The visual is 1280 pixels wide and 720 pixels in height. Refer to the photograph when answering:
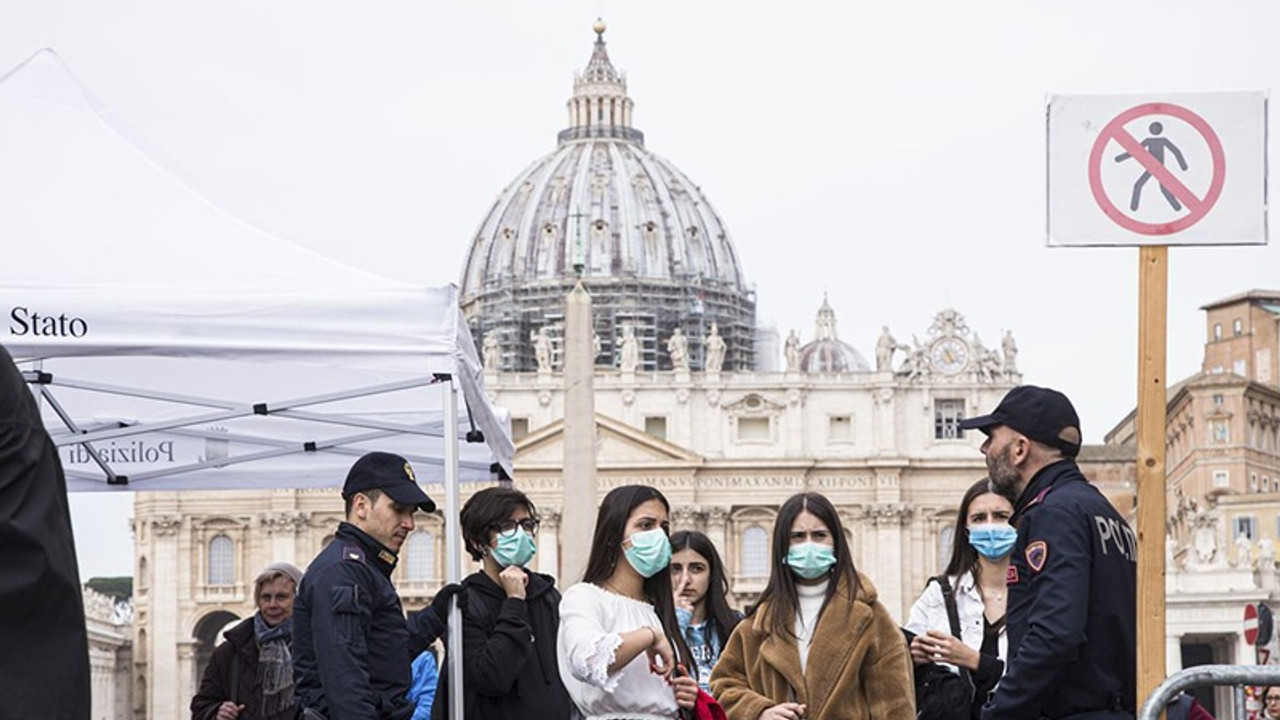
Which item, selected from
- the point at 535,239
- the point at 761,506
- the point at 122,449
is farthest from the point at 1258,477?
the point at 122,449

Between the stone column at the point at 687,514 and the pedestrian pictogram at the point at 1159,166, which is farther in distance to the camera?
the stone column at the point at 687,514

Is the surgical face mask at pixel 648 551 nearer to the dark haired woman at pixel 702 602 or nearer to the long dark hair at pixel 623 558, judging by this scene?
the long dark hair at pixel 623 558

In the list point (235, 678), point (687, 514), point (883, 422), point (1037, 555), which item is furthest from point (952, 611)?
point (883, 422)

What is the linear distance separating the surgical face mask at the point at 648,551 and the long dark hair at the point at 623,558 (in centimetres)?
5

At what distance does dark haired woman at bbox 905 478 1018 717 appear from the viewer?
7.04 meters

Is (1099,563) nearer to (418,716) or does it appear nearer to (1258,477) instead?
(418,716)

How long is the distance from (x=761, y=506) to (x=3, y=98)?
70.1 metres

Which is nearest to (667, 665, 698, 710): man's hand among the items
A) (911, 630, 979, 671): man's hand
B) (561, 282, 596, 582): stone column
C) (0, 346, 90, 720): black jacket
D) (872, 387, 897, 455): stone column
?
(911, 630, 979, 671): man's hand

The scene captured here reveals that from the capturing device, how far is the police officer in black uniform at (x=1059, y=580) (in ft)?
18.8

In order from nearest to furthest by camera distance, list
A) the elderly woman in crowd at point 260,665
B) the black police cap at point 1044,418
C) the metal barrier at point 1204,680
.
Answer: the metal barrier at point 1204,680, the black police cap at point 1044,418, the elderly woman in crowd at point 260,665

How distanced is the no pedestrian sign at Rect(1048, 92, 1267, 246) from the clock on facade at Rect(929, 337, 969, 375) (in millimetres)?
73096

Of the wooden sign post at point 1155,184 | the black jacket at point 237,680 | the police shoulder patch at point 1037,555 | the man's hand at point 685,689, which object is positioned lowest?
the black jacket at point 237,680

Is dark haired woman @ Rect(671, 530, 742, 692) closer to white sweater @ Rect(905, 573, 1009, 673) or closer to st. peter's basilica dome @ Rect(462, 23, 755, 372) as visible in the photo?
white sweater @ Rect(905, 573, 1009, 673)

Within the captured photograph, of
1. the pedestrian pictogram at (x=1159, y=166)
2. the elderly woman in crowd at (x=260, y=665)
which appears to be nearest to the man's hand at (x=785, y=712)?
the pedestrian pictogram at (x=1159, y=166)
